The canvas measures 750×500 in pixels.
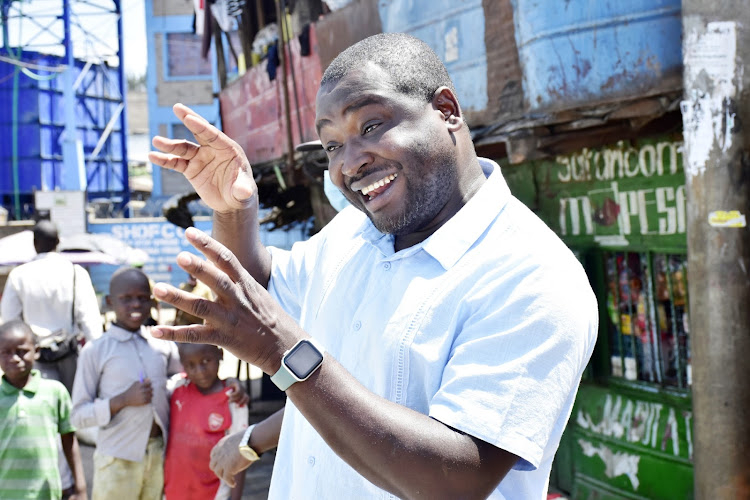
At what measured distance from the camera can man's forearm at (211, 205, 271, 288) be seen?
75.1 inches

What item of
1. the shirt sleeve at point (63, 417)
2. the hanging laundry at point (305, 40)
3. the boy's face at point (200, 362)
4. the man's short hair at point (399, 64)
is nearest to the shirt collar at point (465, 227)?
the man's short hair at point (399, 64)

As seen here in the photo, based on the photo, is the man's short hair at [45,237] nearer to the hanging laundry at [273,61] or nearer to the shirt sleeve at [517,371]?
the hanging laundry at [273,61]

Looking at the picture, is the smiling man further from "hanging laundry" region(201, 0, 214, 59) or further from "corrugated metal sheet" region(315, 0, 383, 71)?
"hanging laundry" region(201, 0, 214, 59)

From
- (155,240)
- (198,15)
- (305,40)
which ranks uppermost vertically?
(198,15)

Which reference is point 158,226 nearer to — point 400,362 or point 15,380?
point 15,380

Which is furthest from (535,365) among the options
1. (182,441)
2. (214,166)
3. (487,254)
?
(182,441)

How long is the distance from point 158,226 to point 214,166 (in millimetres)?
16384

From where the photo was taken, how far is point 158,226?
694 inches

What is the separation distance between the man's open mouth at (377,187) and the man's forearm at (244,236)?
1.31 ft

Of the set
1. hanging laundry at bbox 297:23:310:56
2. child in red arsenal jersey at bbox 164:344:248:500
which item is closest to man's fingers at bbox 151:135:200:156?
child in red arsenal jersey at bbox 164:344:248:500

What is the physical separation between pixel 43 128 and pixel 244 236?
2261 centimetres

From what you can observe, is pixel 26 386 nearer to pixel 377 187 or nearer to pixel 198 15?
pixel 377 187

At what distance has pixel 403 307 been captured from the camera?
1482mm

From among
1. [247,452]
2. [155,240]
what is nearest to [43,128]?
[155,240]
